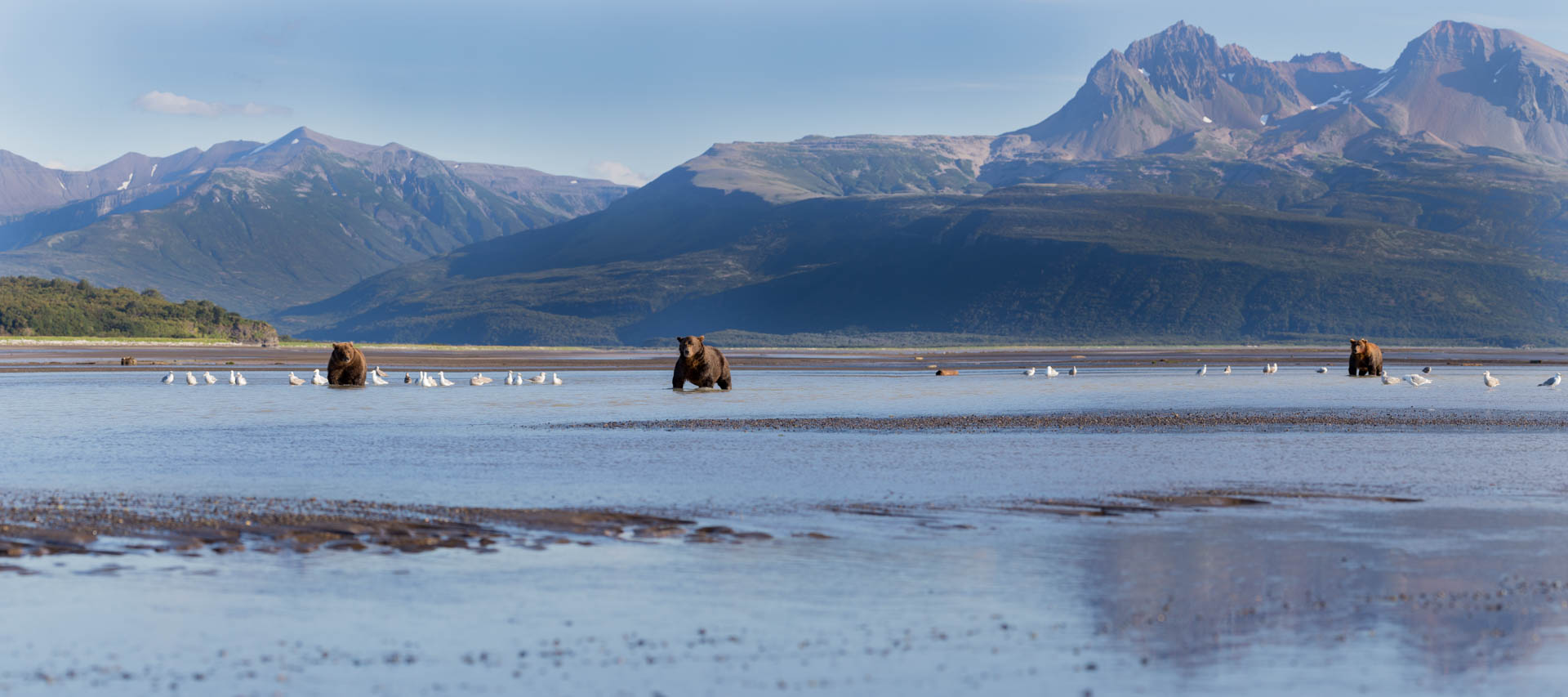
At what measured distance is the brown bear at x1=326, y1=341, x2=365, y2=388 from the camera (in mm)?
57375

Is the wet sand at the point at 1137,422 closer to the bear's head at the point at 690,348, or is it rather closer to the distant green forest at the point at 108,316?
the bear's head at the point at 690,348

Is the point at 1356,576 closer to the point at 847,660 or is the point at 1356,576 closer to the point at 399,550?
the point at 847,660

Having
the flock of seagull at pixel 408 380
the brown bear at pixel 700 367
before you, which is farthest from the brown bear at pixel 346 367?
the brown bear at pixel 700 367

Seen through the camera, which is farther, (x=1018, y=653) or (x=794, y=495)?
(x=794, y=495)

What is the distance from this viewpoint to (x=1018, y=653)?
1135 centimetres

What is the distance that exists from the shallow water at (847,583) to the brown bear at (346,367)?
27946 mm

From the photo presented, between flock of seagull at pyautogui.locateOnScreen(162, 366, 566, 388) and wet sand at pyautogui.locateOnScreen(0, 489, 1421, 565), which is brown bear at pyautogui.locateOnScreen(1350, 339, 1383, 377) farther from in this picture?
wet sand at pyautogui.locateOnScreen(0, 489, 1421, 565)

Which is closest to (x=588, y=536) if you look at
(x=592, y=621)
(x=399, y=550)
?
(x=399, y=550)

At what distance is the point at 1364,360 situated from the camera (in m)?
72.4

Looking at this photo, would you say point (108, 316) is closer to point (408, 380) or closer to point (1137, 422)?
point (408, 380)

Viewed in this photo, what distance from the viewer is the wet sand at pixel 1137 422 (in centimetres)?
3528

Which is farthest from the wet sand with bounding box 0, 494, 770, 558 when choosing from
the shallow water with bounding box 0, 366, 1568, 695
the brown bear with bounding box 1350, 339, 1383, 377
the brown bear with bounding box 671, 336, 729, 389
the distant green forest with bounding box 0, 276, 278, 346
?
the distant green forest with bounding box 0, 276, 278, 346

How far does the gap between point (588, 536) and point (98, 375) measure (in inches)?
2348

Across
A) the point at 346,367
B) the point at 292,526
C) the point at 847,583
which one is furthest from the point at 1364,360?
the point at 292,526
